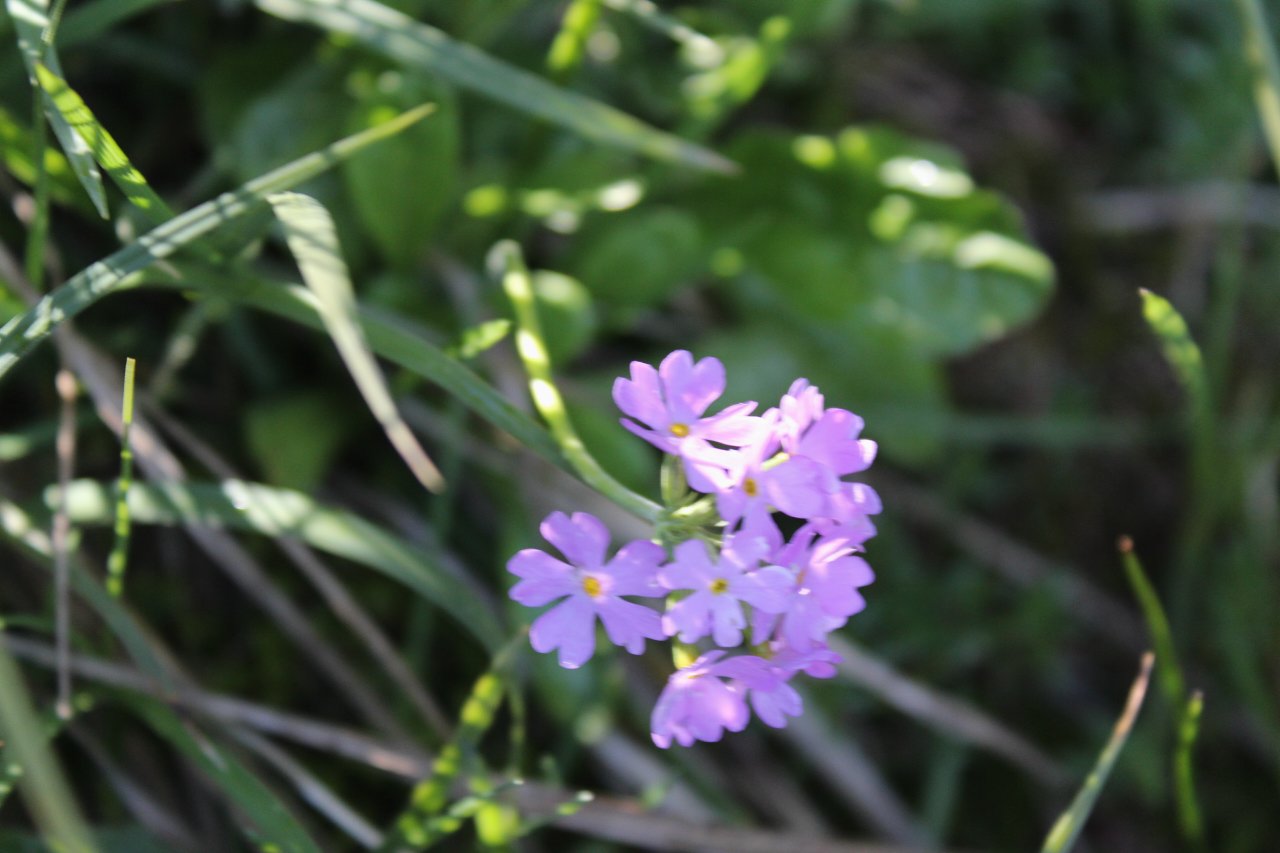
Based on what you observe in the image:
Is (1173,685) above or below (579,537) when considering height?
below

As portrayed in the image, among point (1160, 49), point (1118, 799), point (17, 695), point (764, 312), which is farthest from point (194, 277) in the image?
point (1160, 49)

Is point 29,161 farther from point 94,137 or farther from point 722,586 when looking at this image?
point 722,586

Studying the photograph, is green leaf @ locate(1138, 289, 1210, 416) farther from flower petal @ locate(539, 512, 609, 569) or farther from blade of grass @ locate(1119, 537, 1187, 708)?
flower petal @ locate(539, 512, 609, 569)

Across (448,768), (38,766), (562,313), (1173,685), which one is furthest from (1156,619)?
(38,766)

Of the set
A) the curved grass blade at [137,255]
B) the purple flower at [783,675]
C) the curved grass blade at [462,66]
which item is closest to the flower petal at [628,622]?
the purple flower at [783,675]

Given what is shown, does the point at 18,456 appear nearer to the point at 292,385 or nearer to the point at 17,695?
the point at 292,385
